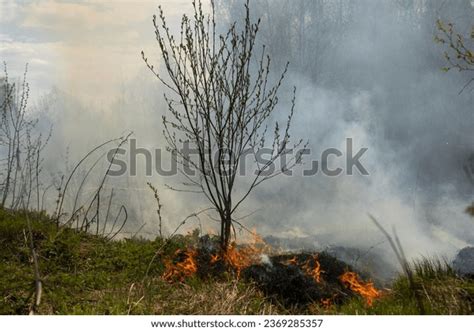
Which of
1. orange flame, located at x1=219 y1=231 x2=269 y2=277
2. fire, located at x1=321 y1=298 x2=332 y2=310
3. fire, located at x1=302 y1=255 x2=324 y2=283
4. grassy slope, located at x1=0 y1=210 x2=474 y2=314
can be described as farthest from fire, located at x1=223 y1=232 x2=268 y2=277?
fire, located at x1=321 y1=298 x2=332 y2=310

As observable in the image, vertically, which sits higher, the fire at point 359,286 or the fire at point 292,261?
the fire at point 292,261

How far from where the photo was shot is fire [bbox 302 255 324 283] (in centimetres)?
680

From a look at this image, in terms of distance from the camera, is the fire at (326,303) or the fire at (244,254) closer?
the fire at (326,303)

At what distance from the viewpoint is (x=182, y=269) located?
23.8 ft

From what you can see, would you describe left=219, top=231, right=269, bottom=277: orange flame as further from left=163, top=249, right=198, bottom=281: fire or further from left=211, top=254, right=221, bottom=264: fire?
left=163, top=249, right=198, bottom=281: fire

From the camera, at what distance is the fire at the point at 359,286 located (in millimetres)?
6301

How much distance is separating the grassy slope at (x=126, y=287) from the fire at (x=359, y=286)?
8.2 inches

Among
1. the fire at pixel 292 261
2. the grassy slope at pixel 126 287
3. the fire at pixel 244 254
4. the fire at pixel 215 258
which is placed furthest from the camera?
the fire at pixel 215 258

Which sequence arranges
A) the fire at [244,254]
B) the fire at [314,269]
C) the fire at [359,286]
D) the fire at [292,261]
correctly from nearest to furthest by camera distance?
the fire at [359,286], the fire at [314,269], the fire at [292,261], the fire at [244,254]

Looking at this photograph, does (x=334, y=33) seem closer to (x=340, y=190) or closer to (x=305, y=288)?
(x=340, y=190)

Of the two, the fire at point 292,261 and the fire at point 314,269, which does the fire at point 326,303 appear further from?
the fire at point 292,261

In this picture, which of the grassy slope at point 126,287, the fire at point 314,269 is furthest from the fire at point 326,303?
the fire at point 314,269

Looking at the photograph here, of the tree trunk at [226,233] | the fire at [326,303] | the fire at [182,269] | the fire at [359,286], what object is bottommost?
the fire at [326,303]

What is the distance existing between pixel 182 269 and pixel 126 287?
100 centimetres
